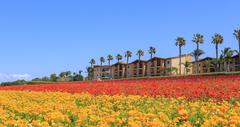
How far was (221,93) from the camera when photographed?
626 inches

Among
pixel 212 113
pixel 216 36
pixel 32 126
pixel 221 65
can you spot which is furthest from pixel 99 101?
pixel 221 65

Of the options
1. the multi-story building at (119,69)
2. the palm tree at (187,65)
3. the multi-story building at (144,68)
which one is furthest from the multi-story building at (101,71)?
the palm tree at (187,65)

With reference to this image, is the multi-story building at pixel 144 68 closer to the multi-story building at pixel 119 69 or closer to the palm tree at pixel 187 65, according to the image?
the multi-story building at pixel 119 69

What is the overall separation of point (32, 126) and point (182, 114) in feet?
8.85

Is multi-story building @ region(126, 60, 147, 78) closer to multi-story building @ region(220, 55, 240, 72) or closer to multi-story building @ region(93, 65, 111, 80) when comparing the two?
multi-story building @ region(93, 65, 111, 80)

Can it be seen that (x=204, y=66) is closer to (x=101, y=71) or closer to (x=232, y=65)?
(x=232, y=65)

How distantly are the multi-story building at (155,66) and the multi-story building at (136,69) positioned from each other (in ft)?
6.01

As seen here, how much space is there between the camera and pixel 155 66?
406 feet

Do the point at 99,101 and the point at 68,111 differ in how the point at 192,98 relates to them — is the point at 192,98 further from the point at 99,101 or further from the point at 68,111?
the point at 68,111

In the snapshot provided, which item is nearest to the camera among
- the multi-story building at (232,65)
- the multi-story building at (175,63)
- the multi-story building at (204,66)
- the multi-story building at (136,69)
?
the multi-story building at (232,65)

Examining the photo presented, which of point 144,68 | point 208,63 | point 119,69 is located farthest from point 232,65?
point 119,69

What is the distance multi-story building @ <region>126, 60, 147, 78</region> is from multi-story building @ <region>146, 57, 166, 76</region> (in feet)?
6.01

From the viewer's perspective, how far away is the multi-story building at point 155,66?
12118 centimetres

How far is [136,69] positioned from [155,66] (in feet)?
25.3
